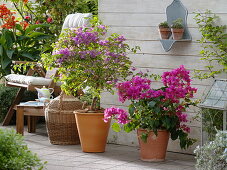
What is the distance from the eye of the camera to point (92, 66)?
516 centimetres

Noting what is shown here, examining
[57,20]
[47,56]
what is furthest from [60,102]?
[57,20]

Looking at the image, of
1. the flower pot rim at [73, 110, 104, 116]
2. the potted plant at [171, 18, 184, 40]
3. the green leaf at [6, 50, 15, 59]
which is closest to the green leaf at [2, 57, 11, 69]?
the green leaf at [6, 50, 15, 59]

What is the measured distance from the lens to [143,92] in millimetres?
4848

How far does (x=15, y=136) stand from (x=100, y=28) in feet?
7.31

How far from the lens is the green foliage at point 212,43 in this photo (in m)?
4.89

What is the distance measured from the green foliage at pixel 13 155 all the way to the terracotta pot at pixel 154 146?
177 centimetres

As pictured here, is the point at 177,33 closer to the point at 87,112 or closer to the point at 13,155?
the point at 87,112

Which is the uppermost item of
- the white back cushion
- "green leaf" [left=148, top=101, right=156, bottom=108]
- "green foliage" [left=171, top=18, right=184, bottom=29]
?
the white back cushion

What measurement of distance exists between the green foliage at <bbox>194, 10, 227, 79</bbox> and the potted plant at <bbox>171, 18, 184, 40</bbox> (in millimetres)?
151

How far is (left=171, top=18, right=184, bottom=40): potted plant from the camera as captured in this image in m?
5.16

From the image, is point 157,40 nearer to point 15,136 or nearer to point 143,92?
point 143,92

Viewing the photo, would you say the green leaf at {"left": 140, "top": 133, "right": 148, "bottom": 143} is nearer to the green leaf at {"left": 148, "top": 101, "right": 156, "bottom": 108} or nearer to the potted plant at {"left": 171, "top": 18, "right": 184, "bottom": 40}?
the green leaf at {"left": 148, "top": 101, "right": 156, "bottom": 108}

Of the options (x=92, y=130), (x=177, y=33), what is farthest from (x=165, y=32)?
(x=92, y=130)

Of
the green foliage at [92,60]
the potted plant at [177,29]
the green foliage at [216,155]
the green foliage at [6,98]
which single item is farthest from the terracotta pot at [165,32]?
the green foliage at [6,98]
